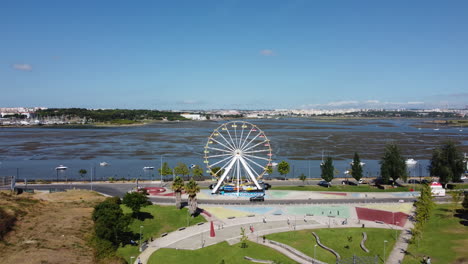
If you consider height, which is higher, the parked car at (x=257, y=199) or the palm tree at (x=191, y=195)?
the palm tree at (x=191, y=195)

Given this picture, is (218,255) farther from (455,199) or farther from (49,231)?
(455,199)

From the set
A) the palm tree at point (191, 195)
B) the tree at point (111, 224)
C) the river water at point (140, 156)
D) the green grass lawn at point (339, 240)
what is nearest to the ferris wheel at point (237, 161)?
Result: the river water at point (140, 156)

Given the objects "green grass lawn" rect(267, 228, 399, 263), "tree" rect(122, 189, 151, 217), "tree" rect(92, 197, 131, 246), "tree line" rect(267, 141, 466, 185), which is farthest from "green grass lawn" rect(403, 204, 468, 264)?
"tree" rect(122, 189, 151, 217)

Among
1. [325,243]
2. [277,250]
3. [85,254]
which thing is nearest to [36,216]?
[85,254]

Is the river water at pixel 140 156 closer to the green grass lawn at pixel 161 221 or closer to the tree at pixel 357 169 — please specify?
the tree at pixel 357 169

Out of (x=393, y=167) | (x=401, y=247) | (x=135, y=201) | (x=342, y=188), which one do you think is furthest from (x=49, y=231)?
(x=393, y=167)

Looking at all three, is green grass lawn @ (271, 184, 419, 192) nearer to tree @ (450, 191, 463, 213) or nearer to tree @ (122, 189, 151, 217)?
tree @ (450, 191, 463, 213)
